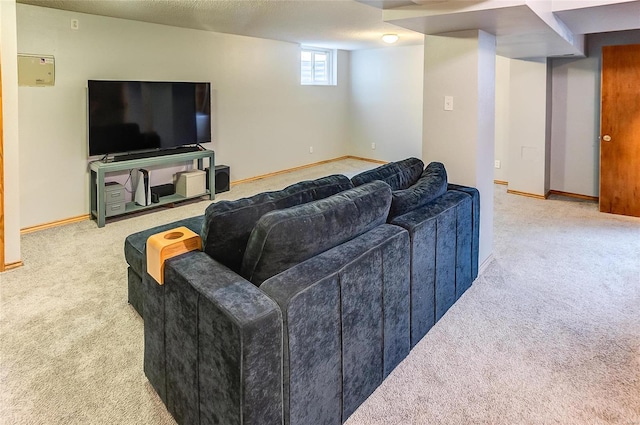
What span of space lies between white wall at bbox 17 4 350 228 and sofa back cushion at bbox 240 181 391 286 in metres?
Result: 3.66

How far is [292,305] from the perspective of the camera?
1431 mm

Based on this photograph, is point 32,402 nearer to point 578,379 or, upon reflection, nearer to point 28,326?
point 28,326

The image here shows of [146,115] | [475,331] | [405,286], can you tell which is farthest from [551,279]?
[146,115]

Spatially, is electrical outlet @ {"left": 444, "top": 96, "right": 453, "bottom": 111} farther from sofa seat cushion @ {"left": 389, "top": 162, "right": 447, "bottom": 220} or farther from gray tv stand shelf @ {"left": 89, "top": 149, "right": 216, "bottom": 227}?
gray tv stand shelf @ {"left": 89, "top": 149, "right": 216, "bottom": 227}

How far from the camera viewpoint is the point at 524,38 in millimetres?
3520

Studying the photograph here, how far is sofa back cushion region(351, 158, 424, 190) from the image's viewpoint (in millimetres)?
2555

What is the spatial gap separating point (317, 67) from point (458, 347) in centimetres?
663

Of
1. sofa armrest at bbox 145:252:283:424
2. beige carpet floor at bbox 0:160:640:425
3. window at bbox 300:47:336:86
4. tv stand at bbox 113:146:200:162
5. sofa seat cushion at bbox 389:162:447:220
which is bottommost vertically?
beige carpet floor at bbox 0:160:640:425

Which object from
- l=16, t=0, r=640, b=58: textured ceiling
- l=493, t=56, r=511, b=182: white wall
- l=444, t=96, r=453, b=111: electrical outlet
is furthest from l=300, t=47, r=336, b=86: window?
l=444, t=96, r=453, b=111: electrical outlet

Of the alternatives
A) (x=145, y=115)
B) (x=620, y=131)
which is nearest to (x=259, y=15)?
(x=145, y=115)

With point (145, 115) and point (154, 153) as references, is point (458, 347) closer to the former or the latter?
point (154, 153)

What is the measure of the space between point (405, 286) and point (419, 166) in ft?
4.10

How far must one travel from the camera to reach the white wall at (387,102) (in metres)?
7.39

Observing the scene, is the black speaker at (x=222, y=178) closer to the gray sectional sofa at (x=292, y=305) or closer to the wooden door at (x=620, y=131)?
the gray sectional sofa at (x=292, y=305)
